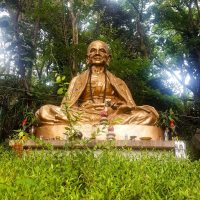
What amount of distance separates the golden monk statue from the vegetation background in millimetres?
811

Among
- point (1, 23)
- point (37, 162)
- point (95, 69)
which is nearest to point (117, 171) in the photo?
point (37, 162)

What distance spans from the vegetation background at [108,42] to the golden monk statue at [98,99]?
2.66ft

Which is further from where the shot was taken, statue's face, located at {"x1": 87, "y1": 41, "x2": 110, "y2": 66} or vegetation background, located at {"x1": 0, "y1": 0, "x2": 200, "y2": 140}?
vegetation background, located at {"x1": 0, "y1": 0, "x2": 200, "y2": 140}

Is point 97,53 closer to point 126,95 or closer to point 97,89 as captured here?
point 97,89

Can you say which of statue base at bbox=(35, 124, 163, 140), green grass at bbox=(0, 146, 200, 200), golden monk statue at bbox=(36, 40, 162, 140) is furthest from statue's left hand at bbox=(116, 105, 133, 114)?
green grass at bbox=(0, 146, 200, 200)

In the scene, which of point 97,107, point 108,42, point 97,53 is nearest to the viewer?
point 97,107

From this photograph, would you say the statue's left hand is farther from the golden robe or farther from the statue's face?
the statue's face

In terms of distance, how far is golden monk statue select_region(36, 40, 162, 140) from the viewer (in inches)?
350

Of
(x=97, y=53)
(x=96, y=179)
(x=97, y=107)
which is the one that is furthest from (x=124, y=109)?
(x=96, y=179)

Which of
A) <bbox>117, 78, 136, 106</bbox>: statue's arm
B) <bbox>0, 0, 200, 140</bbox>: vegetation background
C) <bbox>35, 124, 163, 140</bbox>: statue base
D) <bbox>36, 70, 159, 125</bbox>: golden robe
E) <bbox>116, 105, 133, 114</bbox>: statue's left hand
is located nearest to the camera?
<bbox>35, 124, 163, 140</bbox>: statue base

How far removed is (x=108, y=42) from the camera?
14.6 metres

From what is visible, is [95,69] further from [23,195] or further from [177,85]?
[177,85]

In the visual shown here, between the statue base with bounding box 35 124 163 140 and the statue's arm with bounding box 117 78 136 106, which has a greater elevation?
the statue's arm with bounding box 117 78 136 106

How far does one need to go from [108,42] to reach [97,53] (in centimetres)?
437
